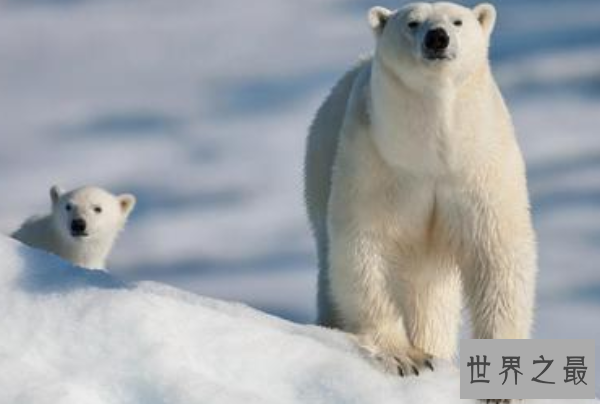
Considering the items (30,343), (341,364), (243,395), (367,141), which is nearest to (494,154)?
(367,141)

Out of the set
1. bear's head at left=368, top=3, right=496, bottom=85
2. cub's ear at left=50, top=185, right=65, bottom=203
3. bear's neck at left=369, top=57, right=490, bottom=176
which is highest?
bear's head at left=368, top=3, right=496, bottom=85

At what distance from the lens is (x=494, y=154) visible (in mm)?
5746

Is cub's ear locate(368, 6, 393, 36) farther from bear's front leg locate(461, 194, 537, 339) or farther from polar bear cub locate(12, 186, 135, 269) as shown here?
polar bear cub locate(12, 186, 135, 269)

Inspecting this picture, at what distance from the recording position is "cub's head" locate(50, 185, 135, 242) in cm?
1009

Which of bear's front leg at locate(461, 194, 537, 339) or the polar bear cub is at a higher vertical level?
bear's front leg at locate(461, 194, 537, 339)

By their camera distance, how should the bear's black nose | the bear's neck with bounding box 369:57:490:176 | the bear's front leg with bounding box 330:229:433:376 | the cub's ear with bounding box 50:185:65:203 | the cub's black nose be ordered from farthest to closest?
the cub's ear with bounding box 50:185:65:203
the bear's black nose
the bear's front leg with bounding box 330:229:433:376
the bear's neck with bounding box 369:57:490:176
the cub's black nose

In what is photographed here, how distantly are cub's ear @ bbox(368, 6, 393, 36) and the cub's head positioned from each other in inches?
182

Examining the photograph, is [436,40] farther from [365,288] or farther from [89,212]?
[89,212]

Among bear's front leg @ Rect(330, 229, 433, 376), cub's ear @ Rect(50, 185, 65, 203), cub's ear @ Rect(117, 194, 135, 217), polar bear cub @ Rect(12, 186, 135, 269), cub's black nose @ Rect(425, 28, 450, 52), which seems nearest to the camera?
cub's black nose @ Rect(425, 28, 450, 52)

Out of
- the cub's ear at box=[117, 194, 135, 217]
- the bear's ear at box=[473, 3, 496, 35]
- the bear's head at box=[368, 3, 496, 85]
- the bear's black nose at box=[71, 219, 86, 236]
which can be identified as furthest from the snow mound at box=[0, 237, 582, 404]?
the cub's ear at box=[117, 194, 135, 217]

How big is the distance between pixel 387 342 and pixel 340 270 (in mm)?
370

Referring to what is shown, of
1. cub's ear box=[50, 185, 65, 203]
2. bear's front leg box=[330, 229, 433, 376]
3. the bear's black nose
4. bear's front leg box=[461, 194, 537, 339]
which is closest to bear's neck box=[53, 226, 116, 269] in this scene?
the bear's black nose

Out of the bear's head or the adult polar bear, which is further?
the adult polar bear

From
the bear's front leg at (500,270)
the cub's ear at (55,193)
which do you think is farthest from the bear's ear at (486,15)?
the cub's ear at (55,193)
